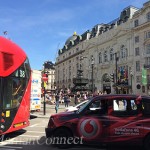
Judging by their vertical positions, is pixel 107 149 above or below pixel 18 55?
below

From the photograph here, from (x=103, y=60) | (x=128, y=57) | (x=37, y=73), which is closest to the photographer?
(x=37, y=73)

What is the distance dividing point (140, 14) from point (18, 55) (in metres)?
56.7

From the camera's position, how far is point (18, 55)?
1160 cm

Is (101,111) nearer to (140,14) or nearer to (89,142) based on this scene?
(89,142)

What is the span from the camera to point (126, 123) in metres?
8.68

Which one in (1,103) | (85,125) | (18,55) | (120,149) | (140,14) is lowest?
(120,149)

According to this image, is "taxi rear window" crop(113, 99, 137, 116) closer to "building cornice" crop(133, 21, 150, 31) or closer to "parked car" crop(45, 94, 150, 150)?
"parked car" crop(45, 94, 150, 150)

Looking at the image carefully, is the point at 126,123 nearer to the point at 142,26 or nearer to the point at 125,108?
the point at 125,108

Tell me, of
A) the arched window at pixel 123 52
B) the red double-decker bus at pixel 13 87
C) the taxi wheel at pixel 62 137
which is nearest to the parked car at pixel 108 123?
the taxi wheel at pixel 62 137

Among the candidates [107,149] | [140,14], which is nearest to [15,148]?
[107,149]

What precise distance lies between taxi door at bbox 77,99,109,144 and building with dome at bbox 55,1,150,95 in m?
34.1

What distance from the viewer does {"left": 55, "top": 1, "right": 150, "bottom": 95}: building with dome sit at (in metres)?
62.4

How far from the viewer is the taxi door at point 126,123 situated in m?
8.61

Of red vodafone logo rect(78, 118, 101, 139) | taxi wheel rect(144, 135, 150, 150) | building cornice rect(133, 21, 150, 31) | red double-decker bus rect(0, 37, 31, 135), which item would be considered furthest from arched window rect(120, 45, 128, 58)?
taxi wheel rect(144, 135, 150, 150)
